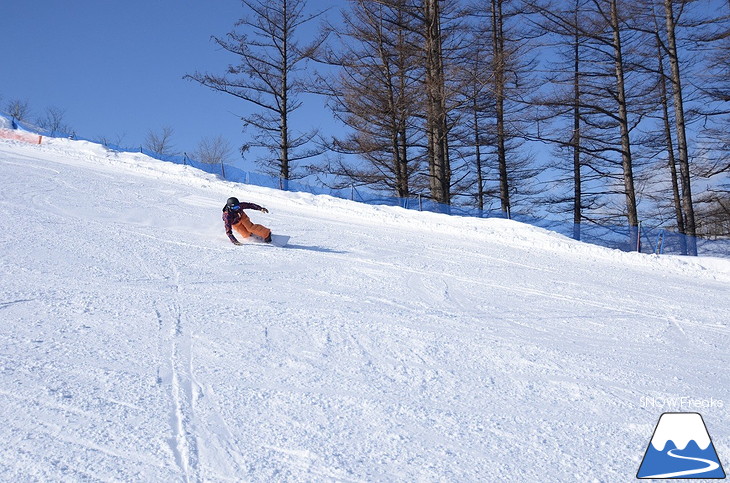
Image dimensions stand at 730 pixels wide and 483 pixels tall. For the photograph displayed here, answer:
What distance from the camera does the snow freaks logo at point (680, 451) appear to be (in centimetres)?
386

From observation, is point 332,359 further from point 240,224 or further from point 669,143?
point 669,143

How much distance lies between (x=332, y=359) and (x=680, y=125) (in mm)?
17771

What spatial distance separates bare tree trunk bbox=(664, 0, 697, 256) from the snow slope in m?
7.82

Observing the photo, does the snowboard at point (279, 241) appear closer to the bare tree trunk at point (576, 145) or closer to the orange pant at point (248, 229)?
the orange pant at point (248, 229)

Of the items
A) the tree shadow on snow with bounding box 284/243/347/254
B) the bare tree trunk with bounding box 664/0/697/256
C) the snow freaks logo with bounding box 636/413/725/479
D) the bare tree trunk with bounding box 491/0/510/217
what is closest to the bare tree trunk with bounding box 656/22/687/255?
the bare tree trunk with bounding box 664/0/697/256

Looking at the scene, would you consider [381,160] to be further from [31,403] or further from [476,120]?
[31,403]

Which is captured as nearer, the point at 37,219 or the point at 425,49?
Answer: the point at 37,219

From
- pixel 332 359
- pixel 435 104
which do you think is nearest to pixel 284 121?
pixel 435 104

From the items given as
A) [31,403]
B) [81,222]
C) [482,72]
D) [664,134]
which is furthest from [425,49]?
[31,403]

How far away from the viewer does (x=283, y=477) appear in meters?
3.45

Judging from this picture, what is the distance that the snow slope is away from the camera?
374cm

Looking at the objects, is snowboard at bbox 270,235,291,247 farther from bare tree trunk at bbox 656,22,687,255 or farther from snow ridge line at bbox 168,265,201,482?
bare tree trunk at bbox 656,22,687,255

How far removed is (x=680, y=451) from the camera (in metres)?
4.18

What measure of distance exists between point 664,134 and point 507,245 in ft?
37.1
